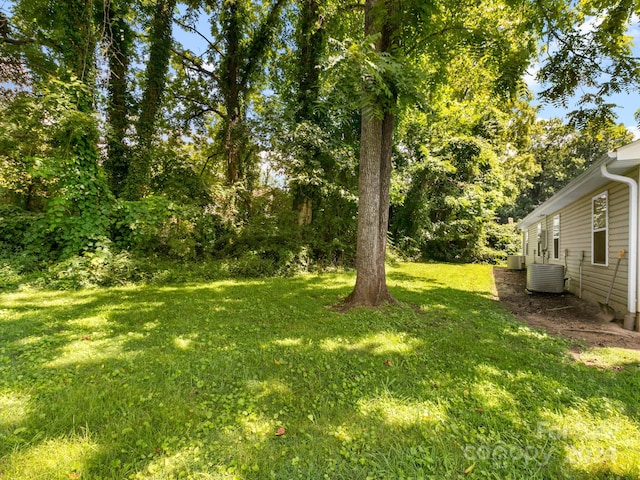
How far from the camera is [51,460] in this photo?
189 cm

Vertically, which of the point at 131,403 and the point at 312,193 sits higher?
the point at 312,193

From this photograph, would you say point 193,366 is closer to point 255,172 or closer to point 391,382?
point 391,382

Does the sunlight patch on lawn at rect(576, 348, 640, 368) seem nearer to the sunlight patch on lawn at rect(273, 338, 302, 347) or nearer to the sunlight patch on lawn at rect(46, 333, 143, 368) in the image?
the sunlight patch on lawn at rect(273, 338, 302, 347)

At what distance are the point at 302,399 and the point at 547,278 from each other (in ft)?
26.5

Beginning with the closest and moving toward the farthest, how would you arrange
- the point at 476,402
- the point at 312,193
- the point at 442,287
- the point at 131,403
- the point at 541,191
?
the point at 131,403
the point at 476,402
the point at 442,287
the point at 312,193
the point at 541,191

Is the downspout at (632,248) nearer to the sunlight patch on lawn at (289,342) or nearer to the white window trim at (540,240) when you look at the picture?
the sunlight patch on lawn at (289,342)

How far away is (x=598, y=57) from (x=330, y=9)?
664 cm

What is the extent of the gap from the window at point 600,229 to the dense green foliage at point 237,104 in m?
1.75

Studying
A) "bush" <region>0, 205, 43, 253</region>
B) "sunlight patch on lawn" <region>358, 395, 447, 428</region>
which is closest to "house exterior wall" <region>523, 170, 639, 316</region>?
"sunlight patch on lawn" <region>358, 395, 447, 428</region>

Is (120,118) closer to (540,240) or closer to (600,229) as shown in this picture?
(600,229)

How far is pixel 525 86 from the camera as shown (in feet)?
17.7

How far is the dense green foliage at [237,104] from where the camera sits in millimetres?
4906

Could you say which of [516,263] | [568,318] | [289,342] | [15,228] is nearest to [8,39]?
[15,228]

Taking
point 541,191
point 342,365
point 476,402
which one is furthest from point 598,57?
point 541,191
